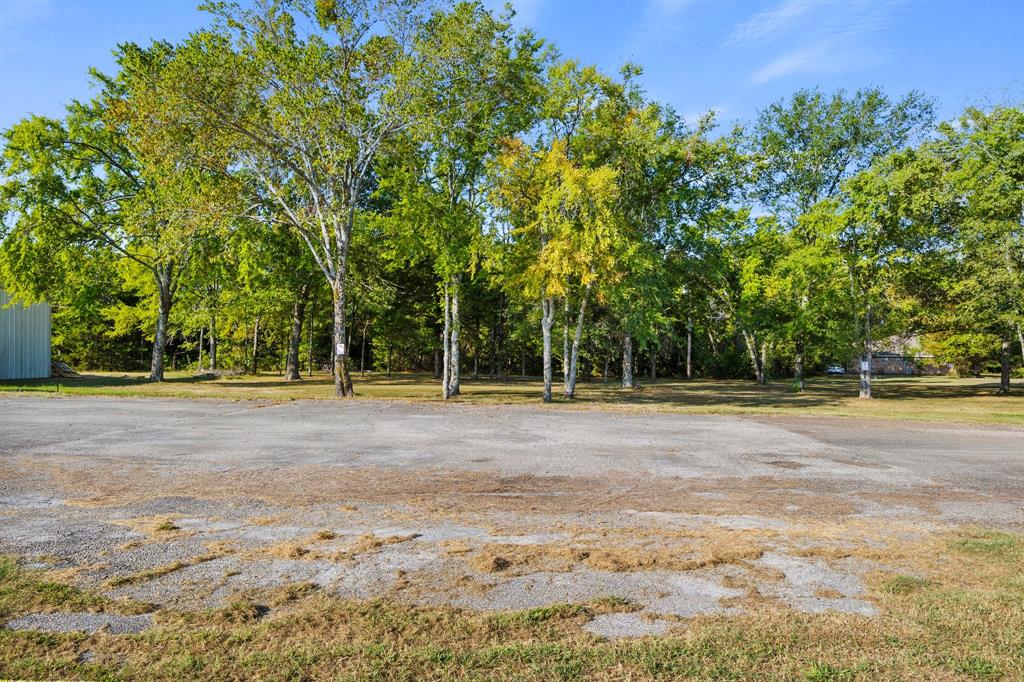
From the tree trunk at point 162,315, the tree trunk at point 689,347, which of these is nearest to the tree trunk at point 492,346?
the tree trunk at point 689,347

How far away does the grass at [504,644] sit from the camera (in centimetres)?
313

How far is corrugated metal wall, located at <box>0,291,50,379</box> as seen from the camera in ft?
101

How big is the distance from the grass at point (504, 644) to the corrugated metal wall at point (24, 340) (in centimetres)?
3364

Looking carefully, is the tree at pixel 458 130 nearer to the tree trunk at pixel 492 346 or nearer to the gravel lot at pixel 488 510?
the gravel lot at pixel 488 510

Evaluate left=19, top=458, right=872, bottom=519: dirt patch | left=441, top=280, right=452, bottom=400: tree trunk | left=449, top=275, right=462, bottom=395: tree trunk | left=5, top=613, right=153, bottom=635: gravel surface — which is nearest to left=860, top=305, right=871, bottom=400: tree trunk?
left=449, top=275, right=462, bottom=395: tree trunk

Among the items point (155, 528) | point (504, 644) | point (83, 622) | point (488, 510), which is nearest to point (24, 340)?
point (155, 528)

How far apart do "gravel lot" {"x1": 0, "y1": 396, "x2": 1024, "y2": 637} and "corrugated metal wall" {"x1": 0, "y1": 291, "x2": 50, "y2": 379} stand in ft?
73.4

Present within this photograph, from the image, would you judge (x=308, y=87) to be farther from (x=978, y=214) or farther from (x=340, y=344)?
(x=978, y=214)

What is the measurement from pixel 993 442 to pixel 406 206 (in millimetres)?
17995

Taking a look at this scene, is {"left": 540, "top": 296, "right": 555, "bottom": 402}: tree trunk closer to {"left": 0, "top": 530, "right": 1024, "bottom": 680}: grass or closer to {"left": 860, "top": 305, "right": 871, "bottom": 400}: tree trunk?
{"left": 860, "top": 305, "right": 871, "bottom": 400}: tree trunk

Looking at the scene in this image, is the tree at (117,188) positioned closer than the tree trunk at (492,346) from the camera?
Yes

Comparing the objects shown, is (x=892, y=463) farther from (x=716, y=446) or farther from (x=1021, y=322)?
(x=1021, y=322)

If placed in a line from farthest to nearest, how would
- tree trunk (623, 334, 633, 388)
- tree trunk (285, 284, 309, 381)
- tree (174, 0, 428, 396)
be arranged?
tree trunk (285, 284, 309, 381) < tree trunk (623, 334, 633, 388) < tree (174, 0, 428, 396)

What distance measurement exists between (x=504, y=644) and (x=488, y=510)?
3056 millimetres
